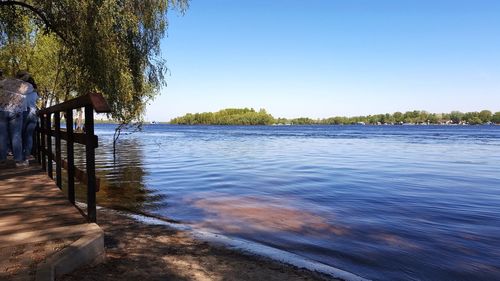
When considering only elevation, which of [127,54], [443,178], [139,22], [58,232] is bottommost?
[443,178]

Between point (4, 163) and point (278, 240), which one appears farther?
point (4, 163)

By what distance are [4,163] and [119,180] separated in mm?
3993

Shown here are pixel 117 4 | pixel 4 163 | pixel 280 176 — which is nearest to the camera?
pixel 4 163

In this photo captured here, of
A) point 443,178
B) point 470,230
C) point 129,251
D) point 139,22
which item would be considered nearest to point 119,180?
point 139,22

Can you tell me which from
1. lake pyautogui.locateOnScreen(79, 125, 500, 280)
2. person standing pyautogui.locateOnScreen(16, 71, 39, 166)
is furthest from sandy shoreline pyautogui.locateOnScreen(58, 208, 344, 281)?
person standing pyautogui.locateOnScreen(16, 71, 39, 166)

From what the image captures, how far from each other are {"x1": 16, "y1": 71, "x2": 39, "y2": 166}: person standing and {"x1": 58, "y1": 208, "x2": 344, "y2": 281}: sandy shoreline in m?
4.02

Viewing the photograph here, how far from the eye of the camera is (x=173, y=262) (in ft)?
14.9

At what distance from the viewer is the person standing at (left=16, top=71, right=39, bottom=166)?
8.55 m

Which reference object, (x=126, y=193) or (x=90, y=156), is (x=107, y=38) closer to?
(x=126, y=193)

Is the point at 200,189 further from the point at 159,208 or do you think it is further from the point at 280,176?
the point at 280,176

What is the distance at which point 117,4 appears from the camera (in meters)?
10.1

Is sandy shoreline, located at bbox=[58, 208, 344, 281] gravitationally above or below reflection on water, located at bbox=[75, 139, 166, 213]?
above

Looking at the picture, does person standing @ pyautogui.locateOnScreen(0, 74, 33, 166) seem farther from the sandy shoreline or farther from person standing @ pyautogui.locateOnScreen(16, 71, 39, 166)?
the sandy shoreline

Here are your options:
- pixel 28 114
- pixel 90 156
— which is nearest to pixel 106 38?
pixel 28 114
